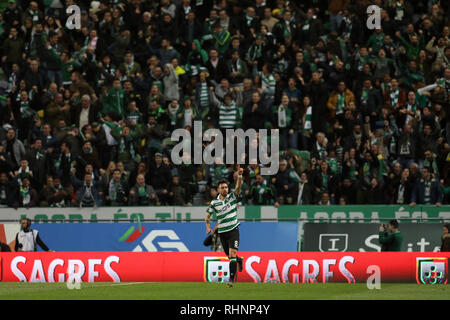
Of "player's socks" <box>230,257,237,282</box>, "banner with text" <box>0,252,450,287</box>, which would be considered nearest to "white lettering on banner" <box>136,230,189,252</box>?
"banner with text" <box>0,252,450,287</box>

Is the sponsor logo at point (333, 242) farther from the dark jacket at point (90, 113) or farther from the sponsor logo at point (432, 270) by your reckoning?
the dark jacket at point (90, 113)

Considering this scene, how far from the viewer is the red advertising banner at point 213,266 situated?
71.4ft

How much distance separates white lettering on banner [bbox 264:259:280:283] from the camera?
72.7 ft

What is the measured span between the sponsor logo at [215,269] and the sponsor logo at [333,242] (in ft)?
11.7

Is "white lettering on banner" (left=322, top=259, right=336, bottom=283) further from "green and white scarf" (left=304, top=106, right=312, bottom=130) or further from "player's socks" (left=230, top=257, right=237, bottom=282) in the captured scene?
"green and white scarf" (left=304, top=106, right=312, bottom=130)

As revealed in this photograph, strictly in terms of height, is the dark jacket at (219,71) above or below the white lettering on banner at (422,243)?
above

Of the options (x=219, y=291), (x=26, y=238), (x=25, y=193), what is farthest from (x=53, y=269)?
(x=219, y=291)

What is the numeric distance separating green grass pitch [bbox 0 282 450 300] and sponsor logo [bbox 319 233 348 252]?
12.4 ft

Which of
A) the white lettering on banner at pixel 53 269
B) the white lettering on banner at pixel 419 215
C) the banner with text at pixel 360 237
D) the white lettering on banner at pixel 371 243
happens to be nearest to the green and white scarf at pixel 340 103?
the banner with text at pixel 360 237

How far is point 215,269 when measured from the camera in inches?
875

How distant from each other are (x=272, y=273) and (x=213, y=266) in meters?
1.30

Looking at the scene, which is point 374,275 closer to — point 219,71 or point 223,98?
point 223,98
